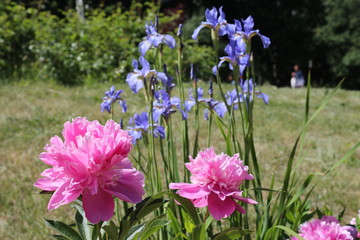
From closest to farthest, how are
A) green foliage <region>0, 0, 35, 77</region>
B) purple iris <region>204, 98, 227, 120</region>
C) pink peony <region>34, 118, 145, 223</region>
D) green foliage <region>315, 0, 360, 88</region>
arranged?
pink peony <region>34, 118, 145, 223</region> → purple iris <region>204, 98, 227, 120</region> → green foliage <region>0, 0, 35, 77</region> → green foliage <region>315, 0, 360, 88</region>

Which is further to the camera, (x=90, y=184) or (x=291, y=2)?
(x=291, y=2)

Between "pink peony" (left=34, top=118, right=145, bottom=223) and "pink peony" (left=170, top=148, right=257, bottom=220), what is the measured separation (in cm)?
13

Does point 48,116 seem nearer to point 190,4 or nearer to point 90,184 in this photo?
point 90,184

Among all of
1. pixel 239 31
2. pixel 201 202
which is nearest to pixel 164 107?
pixel 239 31

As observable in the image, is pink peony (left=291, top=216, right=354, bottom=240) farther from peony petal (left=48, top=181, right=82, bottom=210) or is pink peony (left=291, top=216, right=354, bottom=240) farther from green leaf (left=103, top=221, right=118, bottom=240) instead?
peony petal (left=48, top=181, right=82, bottom=210)

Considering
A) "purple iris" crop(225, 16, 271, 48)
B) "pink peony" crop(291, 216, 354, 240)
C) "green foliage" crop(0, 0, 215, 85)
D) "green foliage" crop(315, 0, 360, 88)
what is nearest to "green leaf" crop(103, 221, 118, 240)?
"pink peony" crop(291, 216, 354, 240)

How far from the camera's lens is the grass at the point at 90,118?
2379 millimetres

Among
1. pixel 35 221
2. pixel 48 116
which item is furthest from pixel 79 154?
pixel 48 116

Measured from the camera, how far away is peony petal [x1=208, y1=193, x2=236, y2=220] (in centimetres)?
81

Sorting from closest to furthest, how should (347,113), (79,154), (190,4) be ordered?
(79,154) < (347,113) < (190,4)

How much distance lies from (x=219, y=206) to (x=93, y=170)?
0.27 m

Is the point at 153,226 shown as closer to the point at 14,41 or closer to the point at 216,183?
the point at 216,183

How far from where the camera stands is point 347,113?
5.30 meters

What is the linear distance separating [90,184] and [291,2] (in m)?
19.7
